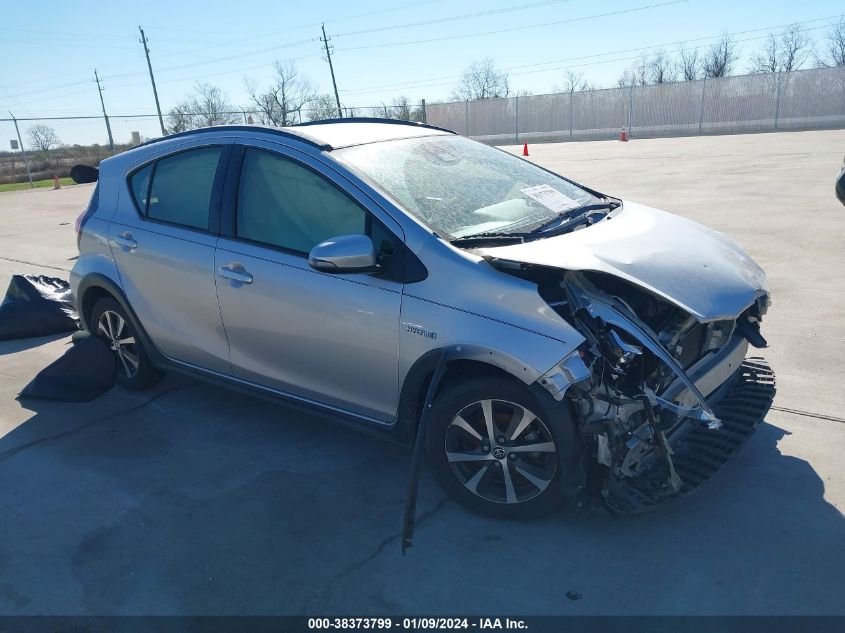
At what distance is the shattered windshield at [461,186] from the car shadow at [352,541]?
141 cm

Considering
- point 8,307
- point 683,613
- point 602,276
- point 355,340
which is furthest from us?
point 8,307

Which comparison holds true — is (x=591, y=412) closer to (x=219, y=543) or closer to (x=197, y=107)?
(x=219, y=543)

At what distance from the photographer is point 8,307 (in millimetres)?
6551

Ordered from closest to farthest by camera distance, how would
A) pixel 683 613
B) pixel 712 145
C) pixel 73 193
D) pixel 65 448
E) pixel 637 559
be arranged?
pixel 683 613 → pixel 637 559 → pixel 65 448 → pixel 73 193 → pixel 712 145

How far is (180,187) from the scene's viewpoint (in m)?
4.38

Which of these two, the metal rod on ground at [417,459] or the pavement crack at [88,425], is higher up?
the metal rod on ground at [417,459]

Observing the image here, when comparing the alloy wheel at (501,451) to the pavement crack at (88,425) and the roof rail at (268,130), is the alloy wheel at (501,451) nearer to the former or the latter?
the roof rail at (268,130)

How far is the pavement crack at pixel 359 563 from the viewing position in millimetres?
2908

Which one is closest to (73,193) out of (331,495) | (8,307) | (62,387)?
(8,307)

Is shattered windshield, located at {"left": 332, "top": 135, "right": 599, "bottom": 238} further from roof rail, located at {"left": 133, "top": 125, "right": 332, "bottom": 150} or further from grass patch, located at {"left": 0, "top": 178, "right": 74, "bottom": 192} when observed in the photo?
grass patch, located at {"left": 0, "top": 178, "right": 74, "bottom": 192}

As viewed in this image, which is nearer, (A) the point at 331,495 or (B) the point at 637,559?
(B) the point at 637,559

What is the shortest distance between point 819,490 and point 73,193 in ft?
75.5

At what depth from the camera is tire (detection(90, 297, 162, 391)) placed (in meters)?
4.87

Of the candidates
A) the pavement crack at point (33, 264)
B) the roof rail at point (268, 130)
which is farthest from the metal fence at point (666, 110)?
the roof rail at point (268, 130)
